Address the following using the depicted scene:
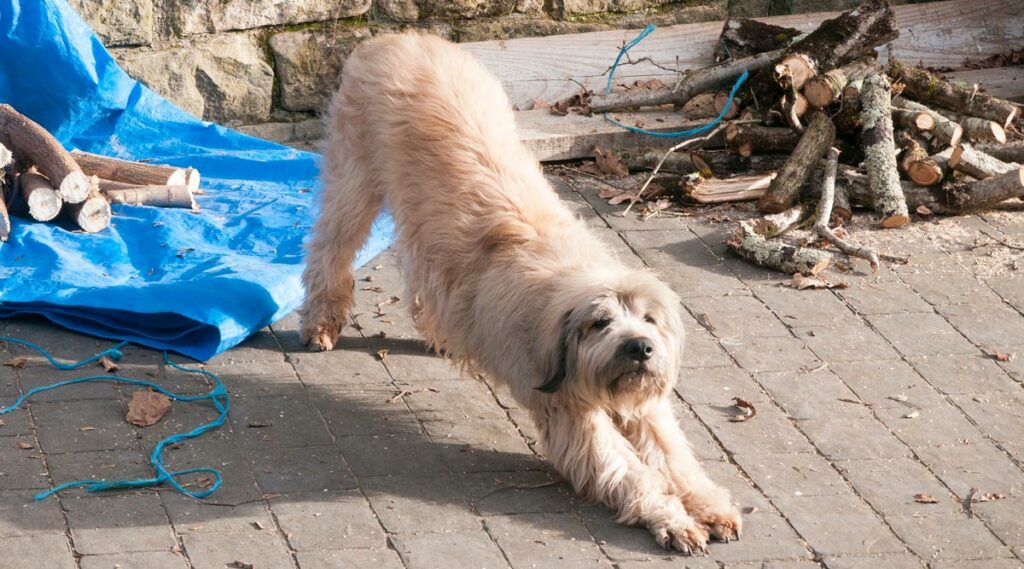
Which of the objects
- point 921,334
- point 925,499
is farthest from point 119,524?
point 921,334

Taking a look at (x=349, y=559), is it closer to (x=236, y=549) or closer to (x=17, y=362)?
(x=236, y=549)

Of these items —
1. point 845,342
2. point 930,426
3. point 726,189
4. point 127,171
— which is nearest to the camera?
point 930,426

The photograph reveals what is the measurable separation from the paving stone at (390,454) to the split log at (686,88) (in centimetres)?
398

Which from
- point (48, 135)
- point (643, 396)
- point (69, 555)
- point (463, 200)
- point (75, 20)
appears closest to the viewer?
point (69, 555)

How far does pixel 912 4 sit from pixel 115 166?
582 cm

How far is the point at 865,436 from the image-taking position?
5250mm

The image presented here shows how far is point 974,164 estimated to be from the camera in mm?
7457

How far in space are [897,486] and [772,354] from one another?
1168 millimetres

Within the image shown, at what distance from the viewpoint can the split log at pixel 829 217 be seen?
683 centimetres

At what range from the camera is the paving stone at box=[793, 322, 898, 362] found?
5.95 metres

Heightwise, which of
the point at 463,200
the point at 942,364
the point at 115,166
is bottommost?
the point at 942,364

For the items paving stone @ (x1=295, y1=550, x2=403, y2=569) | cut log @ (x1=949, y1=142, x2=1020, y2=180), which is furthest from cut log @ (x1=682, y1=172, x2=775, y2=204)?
paving stone @ (x1=295, y1=550, x2=403, y2=569)

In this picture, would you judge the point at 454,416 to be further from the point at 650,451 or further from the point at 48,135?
the point at 48,135

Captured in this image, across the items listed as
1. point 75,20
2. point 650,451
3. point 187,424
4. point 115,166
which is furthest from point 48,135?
point 650,451
